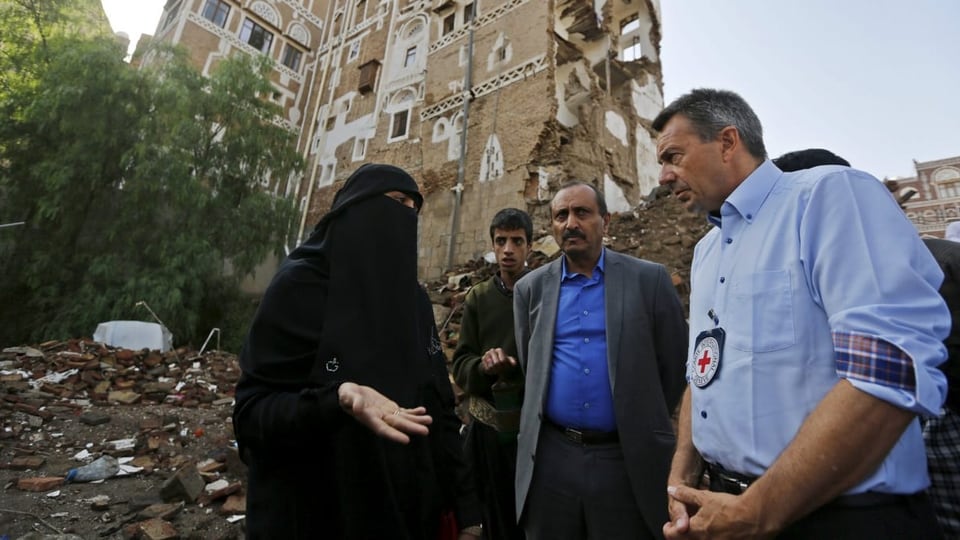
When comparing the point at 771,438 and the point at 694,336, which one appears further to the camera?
the point at 694,336

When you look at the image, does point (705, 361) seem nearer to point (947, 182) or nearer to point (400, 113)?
point (400, 113)

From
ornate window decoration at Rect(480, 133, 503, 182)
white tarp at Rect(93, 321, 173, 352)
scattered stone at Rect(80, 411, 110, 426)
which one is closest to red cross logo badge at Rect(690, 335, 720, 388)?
scattered stone at Rect(80, 411, 110, 426)

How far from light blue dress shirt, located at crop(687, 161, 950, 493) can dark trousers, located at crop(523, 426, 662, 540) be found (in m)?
0.61

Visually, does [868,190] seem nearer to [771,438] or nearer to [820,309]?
[820,309]

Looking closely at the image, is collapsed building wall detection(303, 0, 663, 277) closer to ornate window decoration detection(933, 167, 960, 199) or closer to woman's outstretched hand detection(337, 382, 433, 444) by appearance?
woman's outstretched hand detection(337, 382, 433, 444)

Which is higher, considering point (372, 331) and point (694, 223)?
point (694, 223)

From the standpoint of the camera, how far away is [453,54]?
12883mm

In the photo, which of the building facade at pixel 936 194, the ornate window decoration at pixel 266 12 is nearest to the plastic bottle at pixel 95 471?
the ornate window decoration at pixel 266 12

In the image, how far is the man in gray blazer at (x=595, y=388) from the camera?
5.33ft

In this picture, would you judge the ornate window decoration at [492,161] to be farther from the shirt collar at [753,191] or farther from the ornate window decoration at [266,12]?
the ornate window decoration at [266,12]

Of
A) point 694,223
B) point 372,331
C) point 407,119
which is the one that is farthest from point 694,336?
point 407,119

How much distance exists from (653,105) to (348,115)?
1185 centimetres

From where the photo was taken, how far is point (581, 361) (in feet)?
6.16

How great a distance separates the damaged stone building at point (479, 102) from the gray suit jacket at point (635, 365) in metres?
7.24
